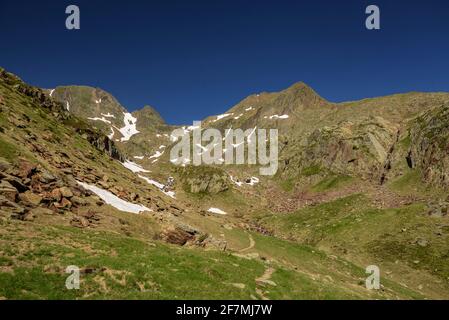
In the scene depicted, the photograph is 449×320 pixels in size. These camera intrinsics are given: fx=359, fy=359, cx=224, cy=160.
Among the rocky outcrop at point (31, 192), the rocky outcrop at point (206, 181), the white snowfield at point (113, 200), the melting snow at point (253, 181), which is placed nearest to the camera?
the rocky outcrop at point (31, 192)

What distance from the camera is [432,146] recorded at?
95625mm

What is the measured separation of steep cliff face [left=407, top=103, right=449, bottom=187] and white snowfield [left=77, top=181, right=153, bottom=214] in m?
69.9

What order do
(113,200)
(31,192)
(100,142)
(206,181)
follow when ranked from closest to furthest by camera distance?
(31,192) → (113,200) → (100,142) → (206,181)

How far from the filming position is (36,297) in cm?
2052

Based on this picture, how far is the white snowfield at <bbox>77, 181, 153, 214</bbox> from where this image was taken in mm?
50344

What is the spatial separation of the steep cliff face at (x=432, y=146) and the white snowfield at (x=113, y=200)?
229 ft

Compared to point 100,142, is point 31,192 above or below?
below

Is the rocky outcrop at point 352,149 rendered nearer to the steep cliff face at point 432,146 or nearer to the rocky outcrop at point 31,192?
the steep cliff face at point 432,146

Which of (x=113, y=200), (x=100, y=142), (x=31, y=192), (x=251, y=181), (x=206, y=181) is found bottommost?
(x=113, y=200)

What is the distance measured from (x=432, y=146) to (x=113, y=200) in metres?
84.3

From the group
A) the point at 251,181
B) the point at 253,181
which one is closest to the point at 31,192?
the point at 251,181

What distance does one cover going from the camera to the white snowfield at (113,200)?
50.3 m

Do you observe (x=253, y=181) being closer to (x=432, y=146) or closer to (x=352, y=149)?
(x=352, y=149)

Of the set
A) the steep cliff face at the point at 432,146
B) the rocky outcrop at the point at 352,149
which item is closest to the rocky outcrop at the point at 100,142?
the rocky outcrop at the point at 352,149
